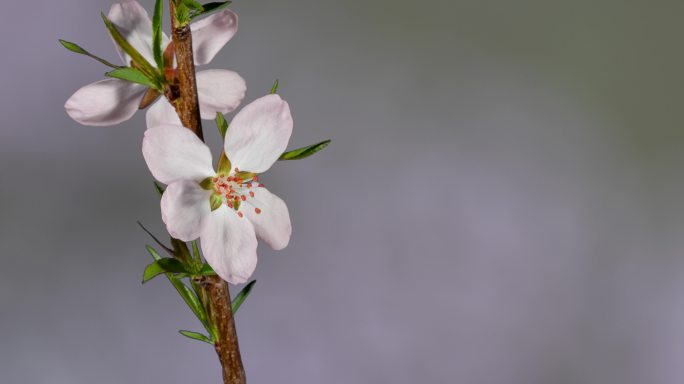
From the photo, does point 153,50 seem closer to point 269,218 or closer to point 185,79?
point 185,79

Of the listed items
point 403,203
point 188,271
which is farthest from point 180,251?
point 403,203

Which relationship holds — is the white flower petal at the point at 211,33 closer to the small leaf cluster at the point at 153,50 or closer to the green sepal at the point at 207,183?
the small leaf cluster at the point at 153,50

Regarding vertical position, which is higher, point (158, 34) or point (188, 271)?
point (158, 34)

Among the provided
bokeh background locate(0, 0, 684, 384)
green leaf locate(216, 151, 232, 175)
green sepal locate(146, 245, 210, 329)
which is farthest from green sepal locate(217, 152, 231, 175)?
bokeh background locate(0, 0, 684, 384)

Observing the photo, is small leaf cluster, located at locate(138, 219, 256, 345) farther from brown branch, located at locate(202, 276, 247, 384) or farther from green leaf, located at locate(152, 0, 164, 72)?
green leaf, located at locate(152, 0, 164, 72)

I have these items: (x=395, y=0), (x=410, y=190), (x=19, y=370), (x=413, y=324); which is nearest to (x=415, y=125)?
(x=410, y=190)

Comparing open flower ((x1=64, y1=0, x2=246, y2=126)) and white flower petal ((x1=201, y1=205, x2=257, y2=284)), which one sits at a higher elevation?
open flower ((x1=64, y1=0, x2=246, y2=126))
